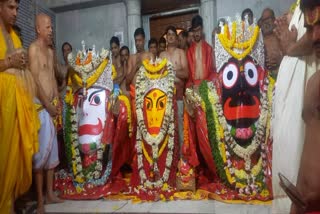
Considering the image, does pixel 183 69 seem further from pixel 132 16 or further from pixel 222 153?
pixel 132 16

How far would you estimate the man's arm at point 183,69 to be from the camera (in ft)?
14.9

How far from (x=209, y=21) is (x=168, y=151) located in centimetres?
331

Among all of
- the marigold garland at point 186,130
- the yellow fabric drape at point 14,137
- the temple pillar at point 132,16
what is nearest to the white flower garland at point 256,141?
the marigold garland at point 186,130

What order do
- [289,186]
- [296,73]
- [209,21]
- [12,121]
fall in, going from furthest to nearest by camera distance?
[209,21], [12,121], [296,73], [289,186]

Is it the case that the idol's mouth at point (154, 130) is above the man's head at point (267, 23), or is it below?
below

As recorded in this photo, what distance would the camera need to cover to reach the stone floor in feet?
8.93

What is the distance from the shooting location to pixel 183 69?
4656 millimetres

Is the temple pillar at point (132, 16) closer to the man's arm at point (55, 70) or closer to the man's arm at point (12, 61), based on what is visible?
the man's arm at point (55, 70)

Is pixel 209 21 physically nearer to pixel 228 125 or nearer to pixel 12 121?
pixel 228 125

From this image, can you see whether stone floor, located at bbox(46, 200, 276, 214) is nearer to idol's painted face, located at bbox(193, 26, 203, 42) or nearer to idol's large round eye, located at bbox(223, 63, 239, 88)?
idol's large round eye, located at bbox(223, 63, 239, 88)

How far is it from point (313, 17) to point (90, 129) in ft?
9.29

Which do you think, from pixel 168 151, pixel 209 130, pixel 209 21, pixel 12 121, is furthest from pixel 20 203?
pixel 209 21

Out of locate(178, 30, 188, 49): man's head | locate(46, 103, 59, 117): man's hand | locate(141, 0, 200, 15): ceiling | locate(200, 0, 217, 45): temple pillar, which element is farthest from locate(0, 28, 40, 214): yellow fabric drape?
locate(141, 0, 200, 15): ceiling

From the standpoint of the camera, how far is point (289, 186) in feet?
4.23
